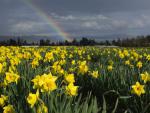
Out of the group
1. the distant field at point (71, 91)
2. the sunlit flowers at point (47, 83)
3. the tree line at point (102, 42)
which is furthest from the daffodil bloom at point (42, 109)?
the tree line at point (102, 42)

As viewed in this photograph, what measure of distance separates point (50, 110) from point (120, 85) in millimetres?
2680

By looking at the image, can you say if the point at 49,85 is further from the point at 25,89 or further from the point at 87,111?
the point at 25,89

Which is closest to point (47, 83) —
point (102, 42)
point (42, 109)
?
point (42, 109)

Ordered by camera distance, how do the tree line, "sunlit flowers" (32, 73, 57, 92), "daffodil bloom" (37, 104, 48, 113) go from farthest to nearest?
the tree line < "sunlit flowers" (32, 73, 57, 92) < "daffodil bloom" (37, 104, 48, 113)

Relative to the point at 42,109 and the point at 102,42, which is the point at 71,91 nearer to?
the point at 42,109

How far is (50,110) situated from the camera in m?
4.33

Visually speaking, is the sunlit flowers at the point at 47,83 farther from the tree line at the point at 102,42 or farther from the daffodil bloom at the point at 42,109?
the tree line at the point at 102,42

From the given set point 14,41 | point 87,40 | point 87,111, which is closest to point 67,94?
point 87,111

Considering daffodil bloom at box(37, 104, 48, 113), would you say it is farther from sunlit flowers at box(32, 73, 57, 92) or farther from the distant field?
sunlit flowers at box(32, 73, 57, 92)

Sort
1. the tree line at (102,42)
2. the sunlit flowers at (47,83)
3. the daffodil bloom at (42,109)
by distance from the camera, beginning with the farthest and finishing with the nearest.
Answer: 1. the tree line at (102,42)
2. the sunlit flowers at (47,83)
3. the daffodil bloom at (42,109)

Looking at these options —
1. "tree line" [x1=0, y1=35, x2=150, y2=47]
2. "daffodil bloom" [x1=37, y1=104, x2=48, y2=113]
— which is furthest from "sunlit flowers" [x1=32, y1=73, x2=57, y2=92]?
"tree line" [x1=0, y1=35, x2=150, y2=47]

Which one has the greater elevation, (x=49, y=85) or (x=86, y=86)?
(x=49, y=85)

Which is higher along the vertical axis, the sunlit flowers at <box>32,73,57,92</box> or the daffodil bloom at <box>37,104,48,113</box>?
the sunlit flowers at <box>32,73,57,92</box>

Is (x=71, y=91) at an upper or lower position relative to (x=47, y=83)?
lower
